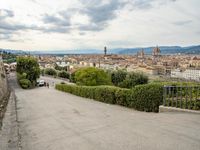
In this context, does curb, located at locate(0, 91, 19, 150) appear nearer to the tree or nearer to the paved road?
the paved road

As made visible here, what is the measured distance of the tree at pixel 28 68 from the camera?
6625cm

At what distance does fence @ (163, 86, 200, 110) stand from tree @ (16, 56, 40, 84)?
58.3 metres

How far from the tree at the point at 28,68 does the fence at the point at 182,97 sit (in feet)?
191

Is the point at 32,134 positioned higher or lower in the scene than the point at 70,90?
higher

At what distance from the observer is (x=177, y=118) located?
8414mm

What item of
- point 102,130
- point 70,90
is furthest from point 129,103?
point 70,90

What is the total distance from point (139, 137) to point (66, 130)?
8.90 feet

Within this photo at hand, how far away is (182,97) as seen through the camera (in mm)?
10648

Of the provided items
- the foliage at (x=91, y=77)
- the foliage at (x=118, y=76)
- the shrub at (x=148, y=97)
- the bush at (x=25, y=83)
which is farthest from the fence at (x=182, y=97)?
the bush at (x=25, y=83)

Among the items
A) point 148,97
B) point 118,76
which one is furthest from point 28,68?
point 148,97

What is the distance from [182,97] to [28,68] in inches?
2374

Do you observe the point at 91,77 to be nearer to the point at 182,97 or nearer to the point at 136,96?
the point at 136,96

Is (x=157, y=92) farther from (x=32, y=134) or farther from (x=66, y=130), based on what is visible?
(x=32, y=134)

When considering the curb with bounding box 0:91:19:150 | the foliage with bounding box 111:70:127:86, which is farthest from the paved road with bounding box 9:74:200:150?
the foliage with bounding box 111:70:127:86
